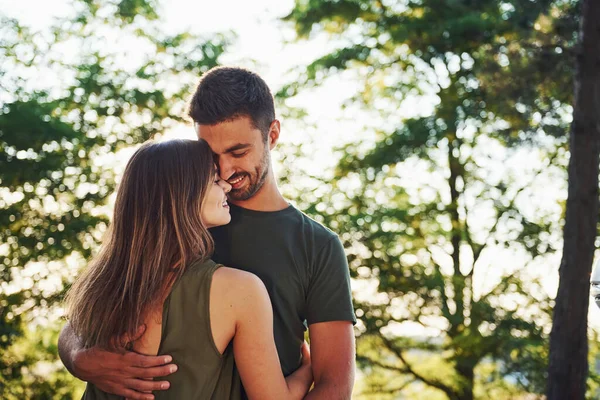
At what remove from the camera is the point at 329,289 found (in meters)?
2.08

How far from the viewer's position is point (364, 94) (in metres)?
10.7

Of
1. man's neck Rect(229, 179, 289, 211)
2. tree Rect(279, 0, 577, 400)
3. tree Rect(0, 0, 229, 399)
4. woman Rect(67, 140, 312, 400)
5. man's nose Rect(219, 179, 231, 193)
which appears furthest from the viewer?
tree Rect(279, 0, 577, 400)

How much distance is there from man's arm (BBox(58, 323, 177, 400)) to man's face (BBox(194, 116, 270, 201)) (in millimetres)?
546

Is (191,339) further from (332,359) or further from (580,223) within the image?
(580,223)

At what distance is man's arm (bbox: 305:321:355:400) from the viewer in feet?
6.51

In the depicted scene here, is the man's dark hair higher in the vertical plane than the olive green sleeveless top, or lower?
higher

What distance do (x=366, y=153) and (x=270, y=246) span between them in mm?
8250

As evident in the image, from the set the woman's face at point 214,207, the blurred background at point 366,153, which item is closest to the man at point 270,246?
the woman's face at point 214,207

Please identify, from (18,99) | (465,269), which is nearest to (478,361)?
(465,269)

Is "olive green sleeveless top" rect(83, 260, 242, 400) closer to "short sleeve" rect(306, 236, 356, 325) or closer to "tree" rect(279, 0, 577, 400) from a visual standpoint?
"short sleeve" rect(306, 236, 356, 325)

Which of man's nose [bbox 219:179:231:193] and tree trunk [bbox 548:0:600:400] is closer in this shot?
man's nose [bbox 219:179:231:193]

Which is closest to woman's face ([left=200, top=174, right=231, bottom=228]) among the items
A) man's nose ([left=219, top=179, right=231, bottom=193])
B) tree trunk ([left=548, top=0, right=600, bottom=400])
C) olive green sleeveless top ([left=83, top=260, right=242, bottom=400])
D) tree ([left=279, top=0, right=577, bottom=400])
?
man's nose ([left=219, top=179, right=231, bottom=193])

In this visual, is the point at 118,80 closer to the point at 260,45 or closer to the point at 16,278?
the point at 260,45

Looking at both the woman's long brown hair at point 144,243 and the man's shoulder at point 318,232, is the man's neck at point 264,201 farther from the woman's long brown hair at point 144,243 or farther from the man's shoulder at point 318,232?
the woman's long brown hair at point 144,243
